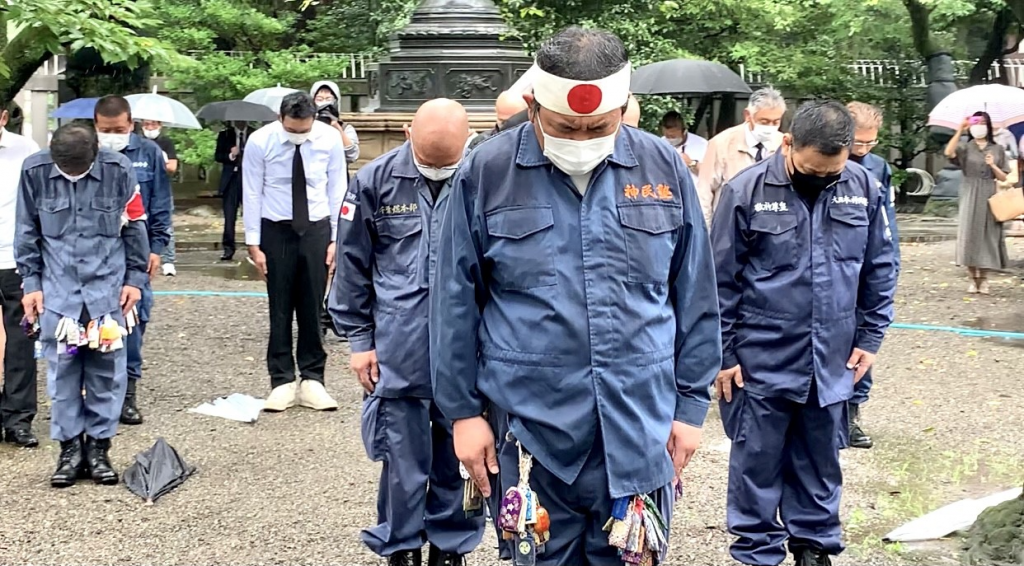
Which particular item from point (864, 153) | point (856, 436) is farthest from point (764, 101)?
point (856, 436)

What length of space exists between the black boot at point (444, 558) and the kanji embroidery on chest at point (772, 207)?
1.79 metres

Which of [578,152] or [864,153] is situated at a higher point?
[578,152]

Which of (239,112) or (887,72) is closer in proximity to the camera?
(239,112)

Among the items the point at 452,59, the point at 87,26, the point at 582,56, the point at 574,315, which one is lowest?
the point at 574,315

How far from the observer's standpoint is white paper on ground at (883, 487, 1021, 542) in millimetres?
5762

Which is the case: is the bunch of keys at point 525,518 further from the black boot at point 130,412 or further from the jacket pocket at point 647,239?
the black boot at point 130,412

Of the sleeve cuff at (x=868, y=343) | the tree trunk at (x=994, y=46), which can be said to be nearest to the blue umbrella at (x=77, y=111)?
the sleeve cuff at (x=868, y=343)

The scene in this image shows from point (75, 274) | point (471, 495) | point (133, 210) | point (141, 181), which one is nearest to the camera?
point (471, 495)

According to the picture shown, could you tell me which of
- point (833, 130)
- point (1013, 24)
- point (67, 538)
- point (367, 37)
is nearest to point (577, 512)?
point (833, 130)

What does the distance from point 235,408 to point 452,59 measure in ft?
23.1

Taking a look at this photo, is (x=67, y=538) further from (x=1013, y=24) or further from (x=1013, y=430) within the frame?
(x=1013, y=24)

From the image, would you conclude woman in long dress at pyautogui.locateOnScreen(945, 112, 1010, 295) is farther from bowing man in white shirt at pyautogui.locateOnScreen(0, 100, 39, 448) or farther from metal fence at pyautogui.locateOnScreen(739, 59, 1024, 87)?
bowing man in white shirt at pyautogui.locateOnScreen(0, 100, 39, 448)

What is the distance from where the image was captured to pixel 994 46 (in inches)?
955

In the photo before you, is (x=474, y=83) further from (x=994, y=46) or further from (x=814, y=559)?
(x=994, y=46)
